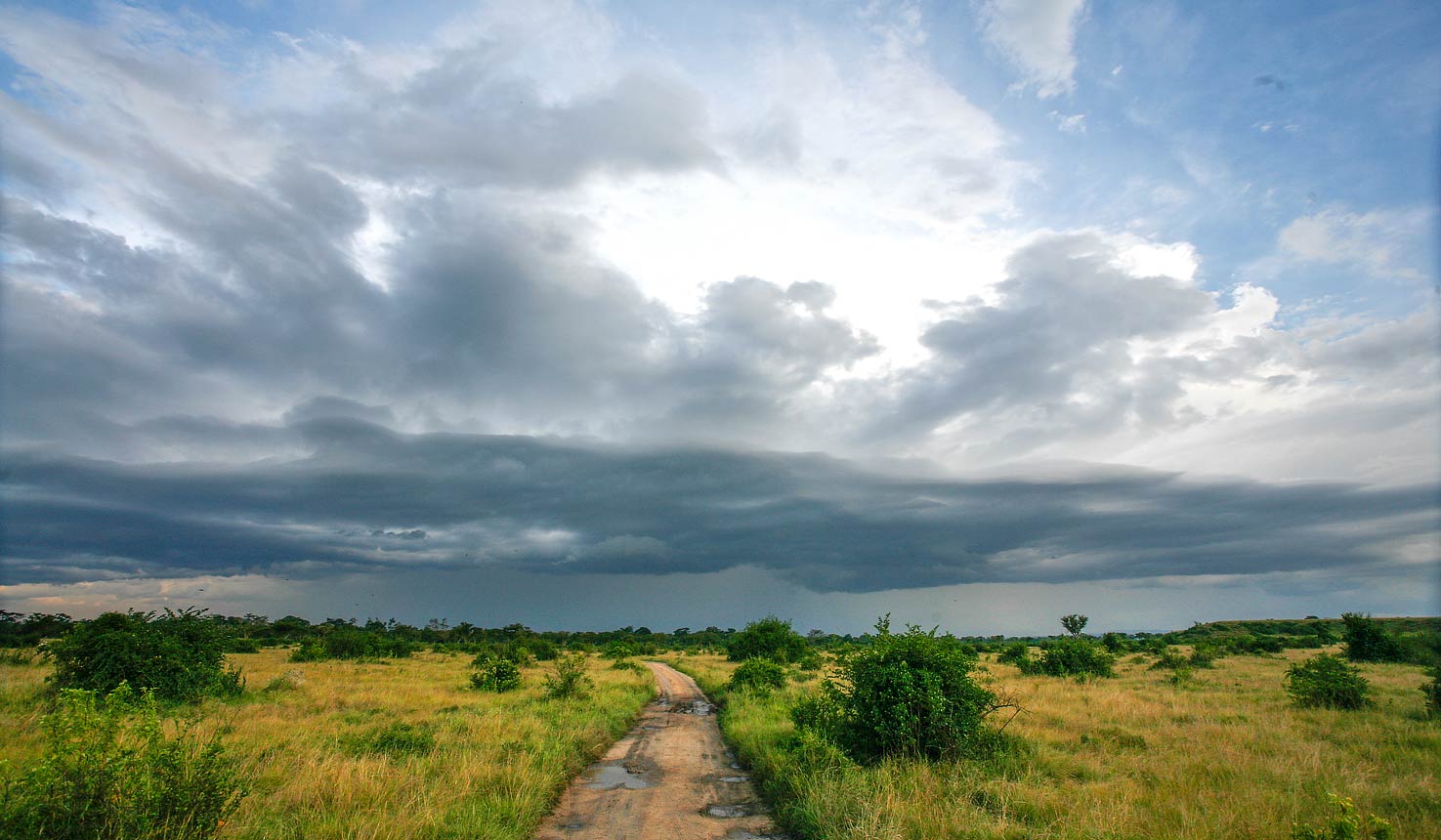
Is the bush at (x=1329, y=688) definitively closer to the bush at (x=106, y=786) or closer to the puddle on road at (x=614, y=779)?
the puddle on road at (x=614, y=779)

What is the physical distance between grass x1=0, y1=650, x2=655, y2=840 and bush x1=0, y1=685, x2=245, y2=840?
34.5 inches

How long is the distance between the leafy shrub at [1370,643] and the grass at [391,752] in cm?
4528

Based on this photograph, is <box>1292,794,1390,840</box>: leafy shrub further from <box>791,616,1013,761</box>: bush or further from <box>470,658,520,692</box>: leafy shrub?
<box>470,658,520,692</box>: leafy shrub

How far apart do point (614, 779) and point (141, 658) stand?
18.8 metres

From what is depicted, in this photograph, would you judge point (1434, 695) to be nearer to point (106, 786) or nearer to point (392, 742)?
Answer: point (392, 742)

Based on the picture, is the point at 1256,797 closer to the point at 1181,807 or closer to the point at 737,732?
the point at 1181,807

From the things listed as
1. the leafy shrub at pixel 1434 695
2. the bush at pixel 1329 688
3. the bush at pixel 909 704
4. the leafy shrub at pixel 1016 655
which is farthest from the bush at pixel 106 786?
the leafy shrub at pixel 1016 655

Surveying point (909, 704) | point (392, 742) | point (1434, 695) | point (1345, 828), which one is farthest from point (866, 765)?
point (1434, 695)

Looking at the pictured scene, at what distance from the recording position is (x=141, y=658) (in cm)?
2155

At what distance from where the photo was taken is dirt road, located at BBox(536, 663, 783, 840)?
10.1 m

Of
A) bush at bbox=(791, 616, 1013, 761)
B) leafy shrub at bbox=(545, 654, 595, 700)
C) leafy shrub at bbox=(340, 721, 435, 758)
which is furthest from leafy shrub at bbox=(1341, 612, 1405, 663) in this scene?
leafy shrub at bbox=(340, 721, 435, 758)

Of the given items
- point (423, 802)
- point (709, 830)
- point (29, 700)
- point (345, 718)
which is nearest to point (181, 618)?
point (29, 700)

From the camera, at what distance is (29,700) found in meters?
18.7

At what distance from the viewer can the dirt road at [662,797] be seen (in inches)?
398
